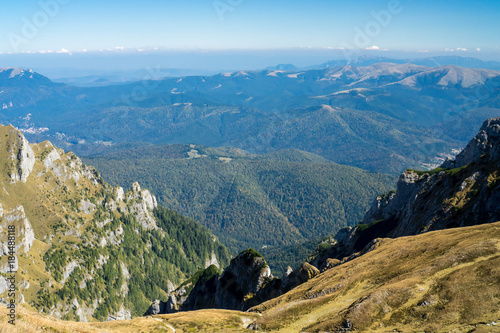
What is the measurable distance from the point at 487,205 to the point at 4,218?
756 ft

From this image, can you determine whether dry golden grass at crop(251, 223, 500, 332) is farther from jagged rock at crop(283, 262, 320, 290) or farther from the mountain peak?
the mountain peak

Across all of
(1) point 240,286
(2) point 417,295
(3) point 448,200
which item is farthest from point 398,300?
(1) point 240,286

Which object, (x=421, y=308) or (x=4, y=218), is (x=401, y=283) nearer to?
(x=421, y=308)

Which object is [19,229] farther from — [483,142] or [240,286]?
[483,142]

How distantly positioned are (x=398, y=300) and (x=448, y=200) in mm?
66404

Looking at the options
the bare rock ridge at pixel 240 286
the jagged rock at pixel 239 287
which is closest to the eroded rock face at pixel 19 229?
the bare rock ridge at pixel 240 286

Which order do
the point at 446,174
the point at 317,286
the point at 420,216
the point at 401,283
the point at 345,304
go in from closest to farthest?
the point at 401,283, the point at 345,304, the point at 317,286, the point at 420,216, the point at 446,174

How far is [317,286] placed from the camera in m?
68.7

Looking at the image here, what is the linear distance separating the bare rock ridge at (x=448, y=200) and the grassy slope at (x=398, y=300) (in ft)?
98.9

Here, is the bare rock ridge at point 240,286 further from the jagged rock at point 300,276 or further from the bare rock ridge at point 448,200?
the bare rock ridge at point 448,200

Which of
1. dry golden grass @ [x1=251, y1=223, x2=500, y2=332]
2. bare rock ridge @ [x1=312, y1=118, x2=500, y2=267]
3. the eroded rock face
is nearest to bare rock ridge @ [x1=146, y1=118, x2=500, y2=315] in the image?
bare rock ridge @ [x1=312, y1=118, x2=500, y2=267]

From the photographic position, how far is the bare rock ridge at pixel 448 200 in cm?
8381

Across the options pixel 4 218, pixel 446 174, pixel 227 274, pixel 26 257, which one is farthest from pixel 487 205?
pixel 4 218

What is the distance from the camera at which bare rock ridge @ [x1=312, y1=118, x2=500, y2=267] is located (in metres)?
83.8
